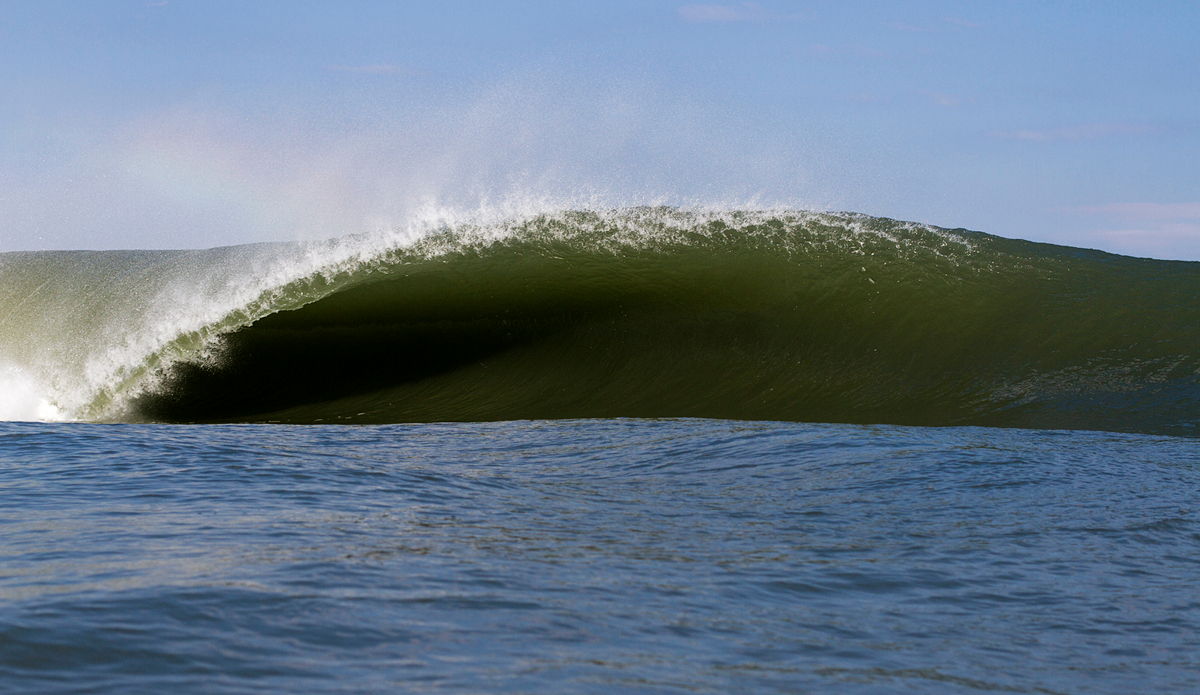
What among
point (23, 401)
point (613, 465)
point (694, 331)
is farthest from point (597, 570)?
point (23, 401)

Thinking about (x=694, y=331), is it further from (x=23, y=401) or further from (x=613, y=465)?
(x=23, y=401)

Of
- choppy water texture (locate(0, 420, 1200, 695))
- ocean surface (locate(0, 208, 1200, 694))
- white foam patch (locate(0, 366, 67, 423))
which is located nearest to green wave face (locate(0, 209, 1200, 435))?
ocean surface (locate(0, 208, 1200, 694))

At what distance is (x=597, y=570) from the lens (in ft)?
8.90

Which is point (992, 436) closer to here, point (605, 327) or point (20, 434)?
point (605, 327)

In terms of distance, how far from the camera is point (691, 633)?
2.18 meters

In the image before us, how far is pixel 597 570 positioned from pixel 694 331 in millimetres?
5492

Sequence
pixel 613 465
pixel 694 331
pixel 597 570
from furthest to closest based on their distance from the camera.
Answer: pixel 694 331, pixel 613 465, pixel 597 570

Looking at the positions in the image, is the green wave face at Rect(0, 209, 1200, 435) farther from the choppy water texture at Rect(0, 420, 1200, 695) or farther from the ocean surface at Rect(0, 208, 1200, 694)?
the choppy water texture at Rect(0, 420, 1200, 695)

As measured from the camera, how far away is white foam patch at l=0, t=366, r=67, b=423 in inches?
331

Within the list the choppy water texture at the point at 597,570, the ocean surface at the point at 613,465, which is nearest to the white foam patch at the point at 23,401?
the ocean surface at the point at 613,465

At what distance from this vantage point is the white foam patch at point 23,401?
841 cm

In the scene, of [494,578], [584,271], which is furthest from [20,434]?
[584,271]

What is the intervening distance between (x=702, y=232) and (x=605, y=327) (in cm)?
173

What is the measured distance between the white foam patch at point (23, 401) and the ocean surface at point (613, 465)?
0.05 meters
